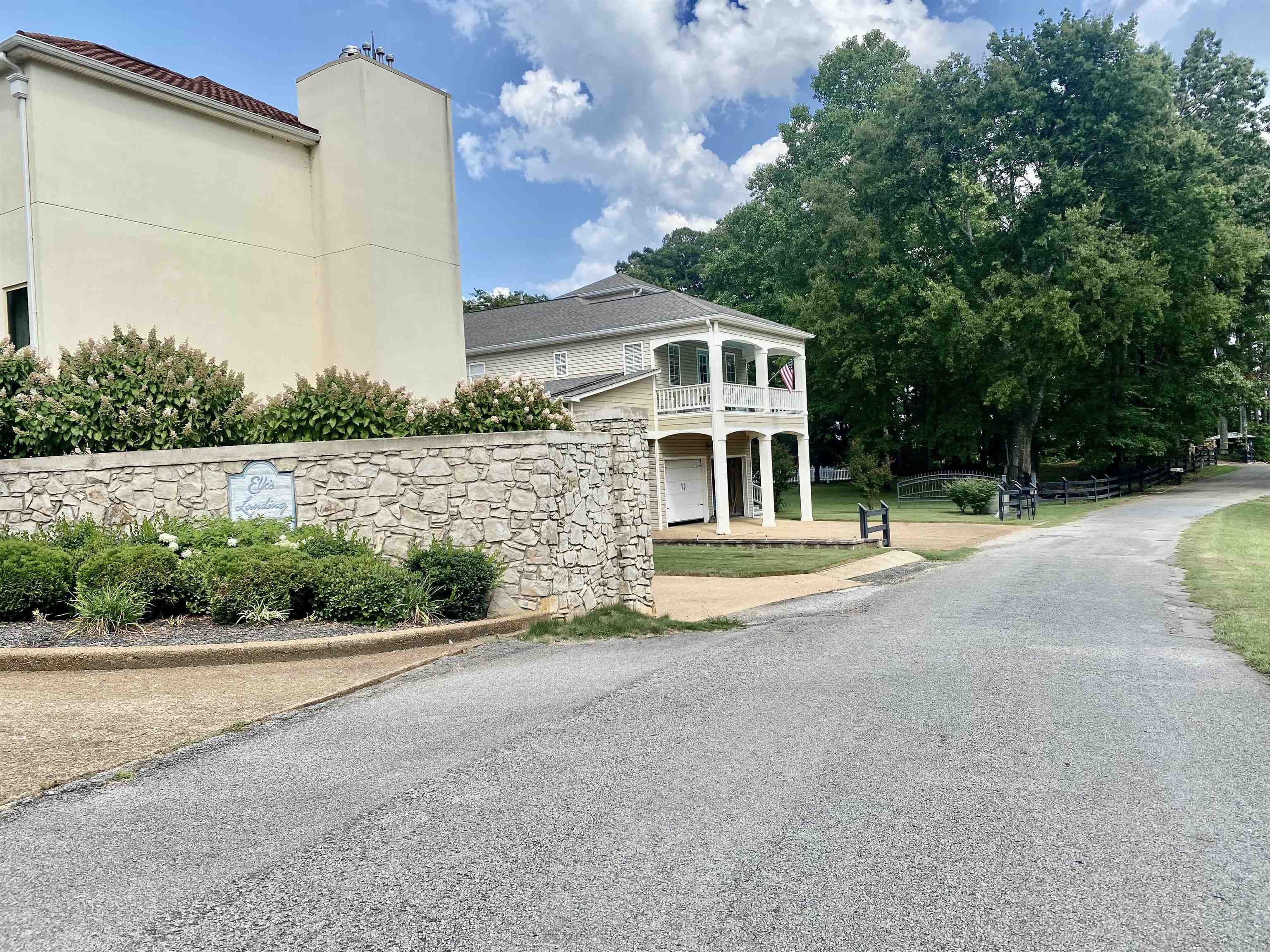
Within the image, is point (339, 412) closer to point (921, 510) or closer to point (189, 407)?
point (189, 407)

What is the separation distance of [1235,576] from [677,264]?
6807 centimetres

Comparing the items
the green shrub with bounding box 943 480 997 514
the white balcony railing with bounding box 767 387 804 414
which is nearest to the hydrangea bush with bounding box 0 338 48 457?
the white balcony railing with bounding box 767 387 804 414

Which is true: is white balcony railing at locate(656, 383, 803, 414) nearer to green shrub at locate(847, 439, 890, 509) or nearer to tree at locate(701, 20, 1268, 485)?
green shrub at locate(847, 439, 890, 509)

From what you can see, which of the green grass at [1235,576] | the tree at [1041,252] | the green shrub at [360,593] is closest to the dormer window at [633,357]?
the green grass at [1235,576]

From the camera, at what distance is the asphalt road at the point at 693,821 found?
3557mm

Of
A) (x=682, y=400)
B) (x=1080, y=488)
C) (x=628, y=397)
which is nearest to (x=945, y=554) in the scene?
(x=682, y=400)

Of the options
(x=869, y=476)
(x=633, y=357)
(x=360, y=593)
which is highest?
(x=633, y=357)

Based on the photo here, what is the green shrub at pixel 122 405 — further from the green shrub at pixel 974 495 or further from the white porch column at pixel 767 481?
the green shrub at pixel 974 495

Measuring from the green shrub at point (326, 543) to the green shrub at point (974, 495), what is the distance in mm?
26411

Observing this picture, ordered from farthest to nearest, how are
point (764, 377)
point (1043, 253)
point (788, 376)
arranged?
point (1043, 253) < point (764, 377) < point (788, 376)

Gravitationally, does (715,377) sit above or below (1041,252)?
below

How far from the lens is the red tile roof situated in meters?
13.9

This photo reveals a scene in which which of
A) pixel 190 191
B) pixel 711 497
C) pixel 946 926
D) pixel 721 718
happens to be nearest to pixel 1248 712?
pixel 721 718

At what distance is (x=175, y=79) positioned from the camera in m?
15.7
